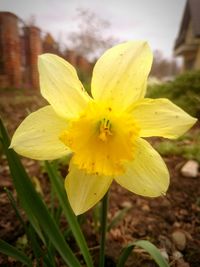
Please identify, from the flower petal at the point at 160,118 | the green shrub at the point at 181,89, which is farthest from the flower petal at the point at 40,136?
the green shrub at the point at 181,89

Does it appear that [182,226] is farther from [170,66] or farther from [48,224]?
[170,66]

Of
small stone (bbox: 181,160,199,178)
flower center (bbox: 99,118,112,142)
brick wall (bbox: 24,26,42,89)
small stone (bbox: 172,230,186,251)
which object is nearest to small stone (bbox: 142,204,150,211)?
small stone (bbox: 172,230,186,251)

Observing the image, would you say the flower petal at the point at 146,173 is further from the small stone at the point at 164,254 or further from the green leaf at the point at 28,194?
the small stone at the point at 164,254

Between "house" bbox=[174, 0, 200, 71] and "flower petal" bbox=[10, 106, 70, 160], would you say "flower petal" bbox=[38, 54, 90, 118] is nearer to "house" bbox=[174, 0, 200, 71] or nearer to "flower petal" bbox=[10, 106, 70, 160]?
"flower petal" bbox=[10, 106, 70, 160]

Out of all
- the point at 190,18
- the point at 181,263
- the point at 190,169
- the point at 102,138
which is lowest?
the point at 190,18

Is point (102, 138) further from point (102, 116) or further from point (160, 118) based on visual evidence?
point (160, 118)

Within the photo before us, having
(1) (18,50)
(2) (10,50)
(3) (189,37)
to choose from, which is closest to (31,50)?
(1) (18,50)
